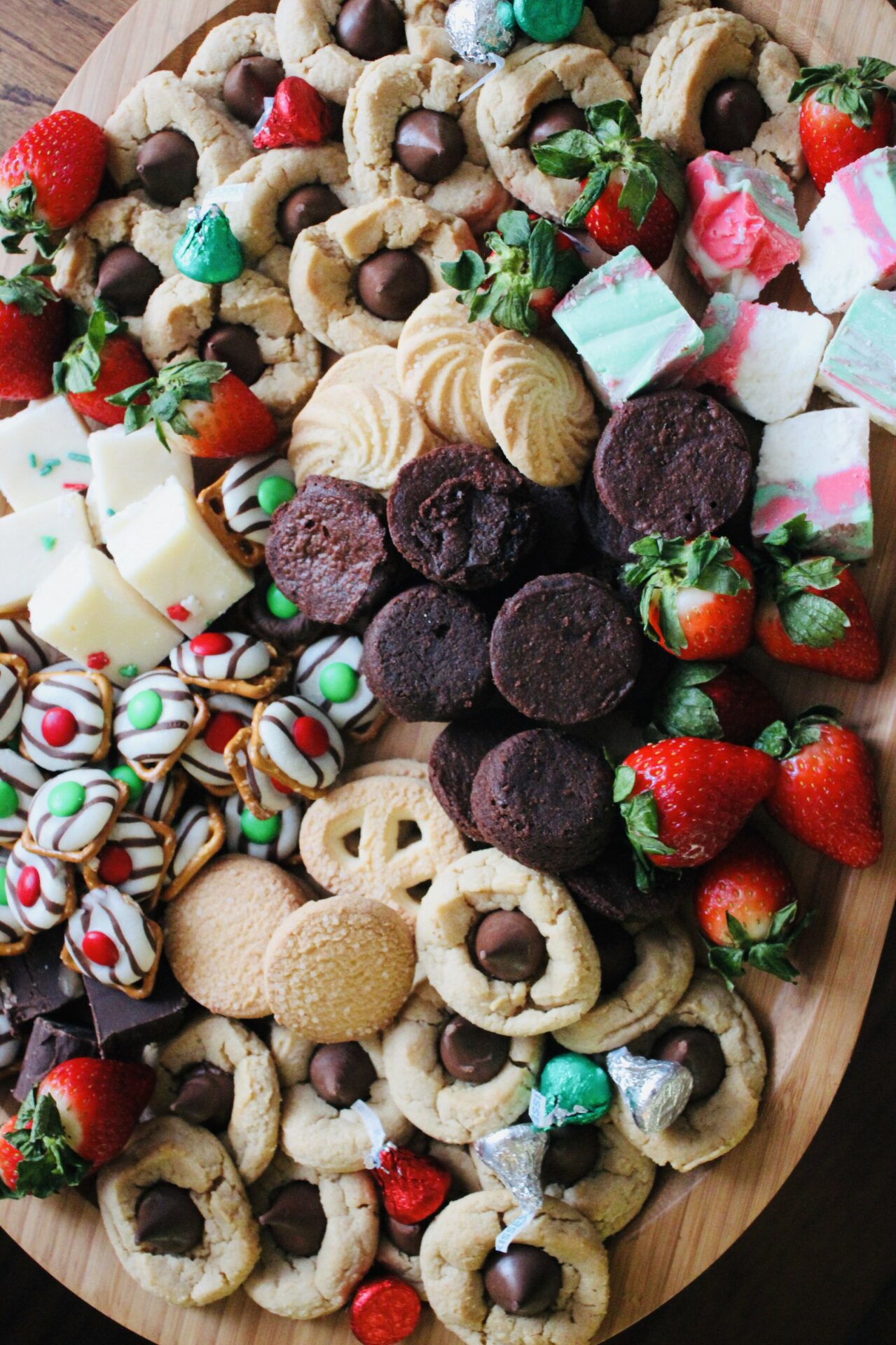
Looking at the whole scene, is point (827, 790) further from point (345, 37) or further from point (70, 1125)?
point (345, 37)

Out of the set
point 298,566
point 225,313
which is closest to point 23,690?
point 298,566

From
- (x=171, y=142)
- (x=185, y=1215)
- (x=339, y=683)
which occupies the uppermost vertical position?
(x=171, y=142)

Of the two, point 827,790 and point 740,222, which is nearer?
point 827,790

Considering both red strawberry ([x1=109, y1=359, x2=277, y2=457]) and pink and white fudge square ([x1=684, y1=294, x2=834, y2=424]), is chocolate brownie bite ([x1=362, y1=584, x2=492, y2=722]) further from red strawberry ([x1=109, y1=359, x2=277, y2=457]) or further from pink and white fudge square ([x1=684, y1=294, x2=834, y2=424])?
pink and white fudge square ([x1=684, y1=294, x2=834, y2=424])

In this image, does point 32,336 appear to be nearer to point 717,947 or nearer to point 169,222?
point 169,222

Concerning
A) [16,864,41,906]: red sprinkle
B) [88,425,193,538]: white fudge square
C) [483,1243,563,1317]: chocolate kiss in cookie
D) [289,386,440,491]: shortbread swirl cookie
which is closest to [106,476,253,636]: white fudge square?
[88,425,193,538]: white fudge square

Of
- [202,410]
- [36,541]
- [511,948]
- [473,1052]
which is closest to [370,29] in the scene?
[202,410]
